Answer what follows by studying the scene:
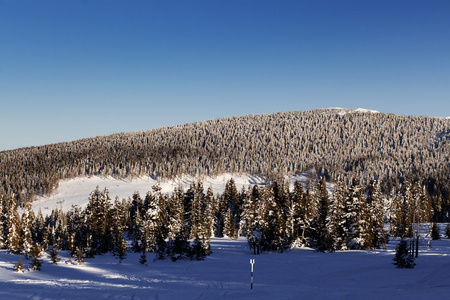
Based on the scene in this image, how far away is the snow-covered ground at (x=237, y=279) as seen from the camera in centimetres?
2327

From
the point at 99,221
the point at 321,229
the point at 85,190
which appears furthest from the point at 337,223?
the point at 85,190

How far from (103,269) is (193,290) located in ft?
60.3

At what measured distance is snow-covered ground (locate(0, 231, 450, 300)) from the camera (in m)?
23.3

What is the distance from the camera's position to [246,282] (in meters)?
29.0

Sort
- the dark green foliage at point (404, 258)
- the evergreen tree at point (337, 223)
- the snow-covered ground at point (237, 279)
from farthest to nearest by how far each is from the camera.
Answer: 1. the evergreen tree at point (337, 223)
2. the dark green foliage at point (404, 258)
3. the snow-covered ground at point (237, 279)

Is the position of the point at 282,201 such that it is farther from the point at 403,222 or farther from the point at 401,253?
the point at 401,253

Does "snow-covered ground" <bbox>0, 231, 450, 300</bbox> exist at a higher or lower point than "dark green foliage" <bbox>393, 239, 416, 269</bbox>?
lower

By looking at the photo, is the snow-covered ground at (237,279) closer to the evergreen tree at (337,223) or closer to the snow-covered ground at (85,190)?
the evergreen tree at (337,223)

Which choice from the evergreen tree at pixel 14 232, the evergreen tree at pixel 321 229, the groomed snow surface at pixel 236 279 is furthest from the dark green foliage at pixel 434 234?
the evergreen tree at pixel 14 232

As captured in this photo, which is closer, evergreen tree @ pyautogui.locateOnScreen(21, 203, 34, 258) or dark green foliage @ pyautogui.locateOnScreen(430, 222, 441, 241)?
evergreen tree @ pyautogui.locateOnScreen(21, 203, 34, 258)

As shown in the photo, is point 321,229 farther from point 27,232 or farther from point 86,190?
point 86,190

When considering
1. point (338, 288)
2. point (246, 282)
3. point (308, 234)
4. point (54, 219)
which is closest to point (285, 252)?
point (308, 234)

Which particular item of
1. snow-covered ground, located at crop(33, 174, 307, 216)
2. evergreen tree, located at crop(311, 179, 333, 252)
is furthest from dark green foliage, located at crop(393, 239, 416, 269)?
snow-covered ground, located at crop(33, 174, 307, 216)

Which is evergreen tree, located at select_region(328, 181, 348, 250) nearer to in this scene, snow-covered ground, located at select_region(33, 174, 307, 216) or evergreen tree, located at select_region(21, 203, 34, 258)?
evergreen tree, located at select_region(21, 203, 34, 258)
